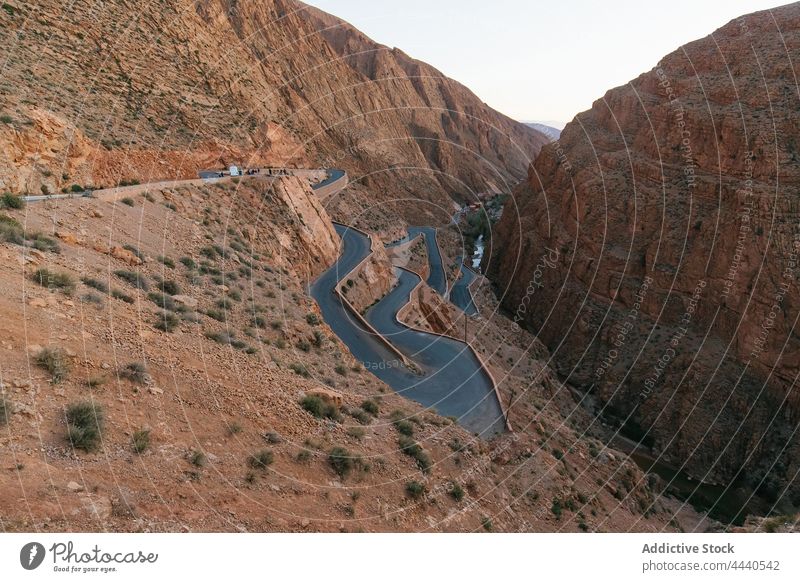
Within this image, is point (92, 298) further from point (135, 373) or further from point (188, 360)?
point (135, 373)

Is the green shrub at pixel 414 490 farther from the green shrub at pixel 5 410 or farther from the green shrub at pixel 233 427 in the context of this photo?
the green shrub at pixel 5 410

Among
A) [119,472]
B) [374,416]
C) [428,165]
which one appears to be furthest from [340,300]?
[428,165]

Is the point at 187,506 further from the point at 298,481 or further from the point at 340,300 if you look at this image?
the point at 340,300

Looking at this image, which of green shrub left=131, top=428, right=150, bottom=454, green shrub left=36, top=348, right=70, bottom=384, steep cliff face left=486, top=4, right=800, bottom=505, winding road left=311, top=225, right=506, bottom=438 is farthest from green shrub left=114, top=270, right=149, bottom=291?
steep cliff face left=486, top=4, right=800, bottom=505

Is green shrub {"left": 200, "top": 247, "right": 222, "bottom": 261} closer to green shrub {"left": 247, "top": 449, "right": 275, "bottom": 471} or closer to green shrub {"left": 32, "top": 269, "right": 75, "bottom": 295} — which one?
green shrub {"left": 32, "top": 269, "right": 75, "bottom": 295}

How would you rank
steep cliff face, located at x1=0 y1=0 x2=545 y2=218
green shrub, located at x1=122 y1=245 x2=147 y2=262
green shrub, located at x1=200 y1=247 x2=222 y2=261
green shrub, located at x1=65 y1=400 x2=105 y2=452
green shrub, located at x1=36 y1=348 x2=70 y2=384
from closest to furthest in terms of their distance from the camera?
green shrub, located at x1=65 y1=400 x2=105 y2=452
green shrub, located at x1=36 y1=348 x2=70 y2=384
green shrub, located at x1=122 y1=245 x2=147 y2=262
green shrub, located at x1=200 y1=247 x2=222 y2=261
steep cliff face, located at x1=0 y1=0 x2=545 y2=218
